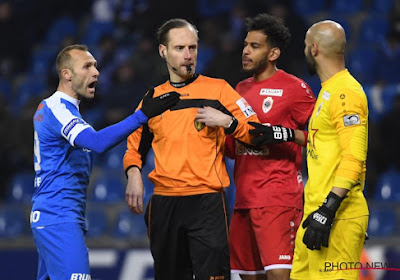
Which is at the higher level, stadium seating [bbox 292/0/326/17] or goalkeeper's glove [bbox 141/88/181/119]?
stadium seating [bbox 292/0/326/17]

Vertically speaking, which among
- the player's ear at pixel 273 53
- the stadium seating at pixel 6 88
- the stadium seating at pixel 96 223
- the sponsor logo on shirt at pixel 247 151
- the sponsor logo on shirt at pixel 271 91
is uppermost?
the stadium seating at pixel 6 88

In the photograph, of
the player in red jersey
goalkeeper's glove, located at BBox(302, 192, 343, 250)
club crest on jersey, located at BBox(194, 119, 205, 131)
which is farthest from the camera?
the player in red jersey

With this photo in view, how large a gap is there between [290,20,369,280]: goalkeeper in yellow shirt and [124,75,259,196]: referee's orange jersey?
65cm

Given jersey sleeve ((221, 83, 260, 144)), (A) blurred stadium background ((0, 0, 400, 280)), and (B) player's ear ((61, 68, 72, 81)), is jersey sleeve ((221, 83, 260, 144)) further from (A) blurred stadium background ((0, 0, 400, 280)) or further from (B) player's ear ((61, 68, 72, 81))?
(A) blurred stadium background ((0, 0, 400, 280))

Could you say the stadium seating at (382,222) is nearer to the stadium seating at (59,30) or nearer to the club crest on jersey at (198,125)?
the club crest on jersey at (198,125)

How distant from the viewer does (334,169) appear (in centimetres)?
511

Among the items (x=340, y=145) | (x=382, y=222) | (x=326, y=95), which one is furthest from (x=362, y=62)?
(x=340, y=145)

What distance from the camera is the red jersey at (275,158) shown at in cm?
592

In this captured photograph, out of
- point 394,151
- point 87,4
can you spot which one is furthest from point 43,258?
point 87,4

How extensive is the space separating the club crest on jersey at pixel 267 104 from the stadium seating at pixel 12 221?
4.90 metres

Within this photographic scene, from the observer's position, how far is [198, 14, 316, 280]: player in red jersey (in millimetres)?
5812

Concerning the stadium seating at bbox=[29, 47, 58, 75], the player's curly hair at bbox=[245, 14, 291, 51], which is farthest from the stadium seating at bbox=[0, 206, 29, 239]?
the player's curly hair at bbox=[245, 14, 291, 51]

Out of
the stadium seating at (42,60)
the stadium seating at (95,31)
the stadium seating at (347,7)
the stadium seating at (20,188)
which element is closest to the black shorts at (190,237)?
the stadium seating at (20,188)

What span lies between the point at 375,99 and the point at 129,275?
397 cm
